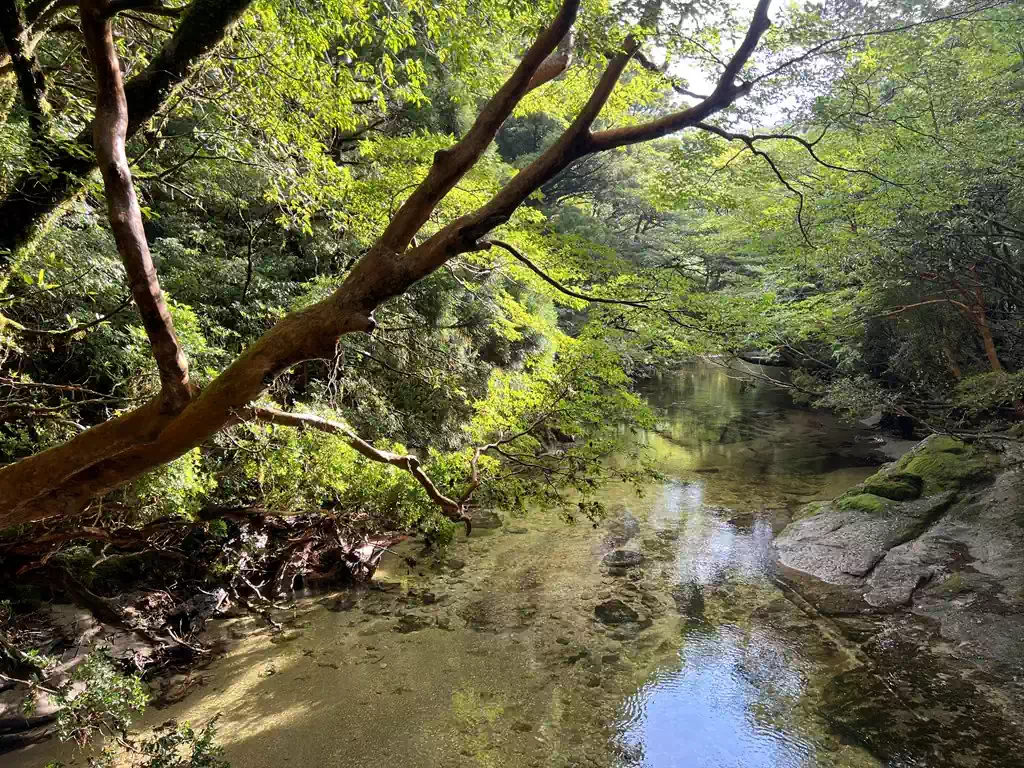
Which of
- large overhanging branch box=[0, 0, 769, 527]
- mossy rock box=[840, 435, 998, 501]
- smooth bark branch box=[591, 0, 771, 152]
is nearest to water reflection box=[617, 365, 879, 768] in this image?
mossy rock box=[840, 435, 998, 501]

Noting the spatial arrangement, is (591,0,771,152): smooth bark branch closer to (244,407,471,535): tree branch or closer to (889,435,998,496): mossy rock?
(244,407,471,535): tree branch

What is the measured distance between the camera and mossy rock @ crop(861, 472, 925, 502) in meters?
9.15

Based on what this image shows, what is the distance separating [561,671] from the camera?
5.81 metres

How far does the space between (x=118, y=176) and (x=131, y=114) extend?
1.30 m

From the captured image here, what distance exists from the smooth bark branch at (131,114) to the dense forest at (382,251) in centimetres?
2

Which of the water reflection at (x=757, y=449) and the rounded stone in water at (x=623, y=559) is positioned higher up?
the rounded stone in water at (x=623, y=559)

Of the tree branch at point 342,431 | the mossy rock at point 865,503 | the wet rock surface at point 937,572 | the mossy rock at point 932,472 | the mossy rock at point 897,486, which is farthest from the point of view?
the mossy rock at point 897,486

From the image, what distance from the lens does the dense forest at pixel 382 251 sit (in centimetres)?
293

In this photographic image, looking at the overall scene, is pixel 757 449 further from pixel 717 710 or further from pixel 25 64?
pixel 25 64

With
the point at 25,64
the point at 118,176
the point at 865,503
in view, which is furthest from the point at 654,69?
the point at 865,503

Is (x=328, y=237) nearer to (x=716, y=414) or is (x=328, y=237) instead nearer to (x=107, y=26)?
(x=107, y=26)

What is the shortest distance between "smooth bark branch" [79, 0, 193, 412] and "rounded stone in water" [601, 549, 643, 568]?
7.03 metres

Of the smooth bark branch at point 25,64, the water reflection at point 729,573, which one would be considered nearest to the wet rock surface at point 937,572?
the water reflection at point 729,573

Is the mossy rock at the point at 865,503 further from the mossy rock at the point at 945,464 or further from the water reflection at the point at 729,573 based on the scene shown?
the water reflection at the point at 729,573
